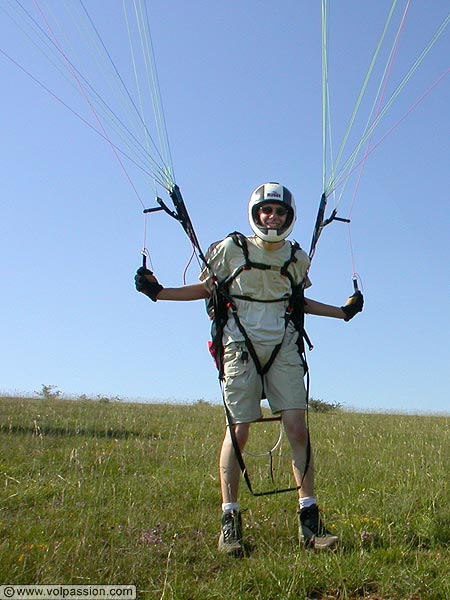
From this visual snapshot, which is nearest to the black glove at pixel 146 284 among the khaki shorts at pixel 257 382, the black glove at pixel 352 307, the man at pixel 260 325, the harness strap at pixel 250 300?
the man at pixel 260 325

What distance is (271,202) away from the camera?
14.2 ft

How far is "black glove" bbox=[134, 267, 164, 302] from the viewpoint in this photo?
4.15m

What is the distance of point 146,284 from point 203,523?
1508 millimetres

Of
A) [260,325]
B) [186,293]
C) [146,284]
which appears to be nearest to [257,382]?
[260,325]

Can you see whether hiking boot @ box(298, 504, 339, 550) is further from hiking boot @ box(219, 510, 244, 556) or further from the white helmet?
the white helmet

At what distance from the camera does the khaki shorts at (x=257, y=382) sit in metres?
4.06

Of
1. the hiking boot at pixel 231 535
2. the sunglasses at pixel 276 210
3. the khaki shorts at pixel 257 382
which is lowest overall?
the hiking boot at pixel 231 535

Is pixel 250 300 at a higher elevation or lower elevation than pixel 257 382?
higher

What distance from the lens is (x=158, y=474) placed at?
5.38m

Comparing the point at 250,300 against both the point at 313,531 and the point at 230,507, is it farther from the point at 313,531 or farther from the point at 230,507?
the point at 313,531

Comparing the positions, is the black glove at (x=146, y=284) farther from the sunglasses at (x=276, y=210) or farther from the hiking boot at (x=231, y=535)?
the hiking boot at (x=231, y=535)

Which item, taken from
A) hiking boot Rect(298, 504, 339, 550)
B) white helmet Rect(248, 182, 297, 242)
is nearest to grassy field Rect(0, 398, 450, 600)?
hiking boot Rect(298, 504, 339, 550)

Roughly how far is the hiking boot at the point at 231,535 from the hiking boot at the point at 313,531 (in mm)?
364

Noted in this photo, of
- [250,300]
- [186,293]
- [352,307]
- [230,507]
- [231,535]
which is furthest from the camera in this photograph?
[352,307]
